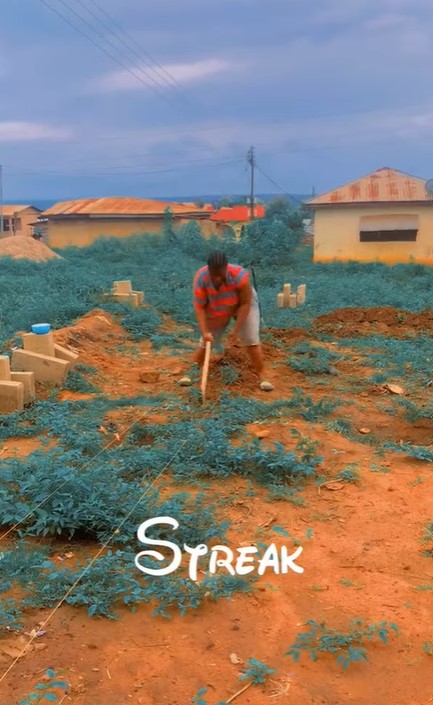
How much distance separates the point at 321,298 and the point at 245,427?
8402 millimetres

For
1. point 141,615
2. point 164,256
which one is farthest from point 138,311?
point 164,256

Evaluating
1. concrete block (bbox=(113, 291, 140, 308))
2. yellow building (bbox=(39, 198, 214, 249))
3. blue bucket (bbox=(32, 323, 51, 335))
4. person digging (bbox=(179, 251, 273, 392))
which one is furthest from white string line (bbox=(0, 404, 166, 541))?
yellow building (bbox=(39, 198, 214, 249))

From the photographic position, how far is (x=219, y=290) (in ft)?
20.6

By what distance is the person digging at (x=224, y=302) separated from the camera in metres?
6.13

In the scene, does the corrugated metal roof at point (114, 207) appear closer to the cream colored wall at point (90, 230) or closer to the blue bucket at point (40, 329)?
the cream colored wall at point (90, 230)

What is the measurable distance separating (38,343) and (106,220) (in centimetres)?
2235

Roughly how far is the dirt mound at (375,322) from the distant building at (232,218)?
1534 cm

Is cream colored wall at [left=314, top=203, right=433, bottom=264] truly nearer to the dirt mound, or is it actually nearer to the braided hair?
the dirt mound

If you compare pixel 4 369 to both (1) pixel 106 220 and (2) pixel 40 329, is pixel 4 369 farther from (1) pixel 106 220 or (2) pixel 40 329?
(1) pixel 106 220

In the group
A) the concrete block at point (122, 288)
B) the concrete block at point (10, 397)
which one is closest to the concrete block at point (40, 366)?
the concrete block at point (10, 397)

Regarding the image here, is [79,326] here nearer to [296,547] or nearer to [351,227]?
[296,547]

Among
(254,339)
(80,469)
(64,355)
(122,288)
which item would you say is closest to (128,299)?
(122,288)

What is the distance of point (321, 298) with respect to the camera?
13.5 metres

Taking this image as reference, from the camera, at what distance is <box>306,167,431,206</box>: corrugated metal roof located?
21016 mm
